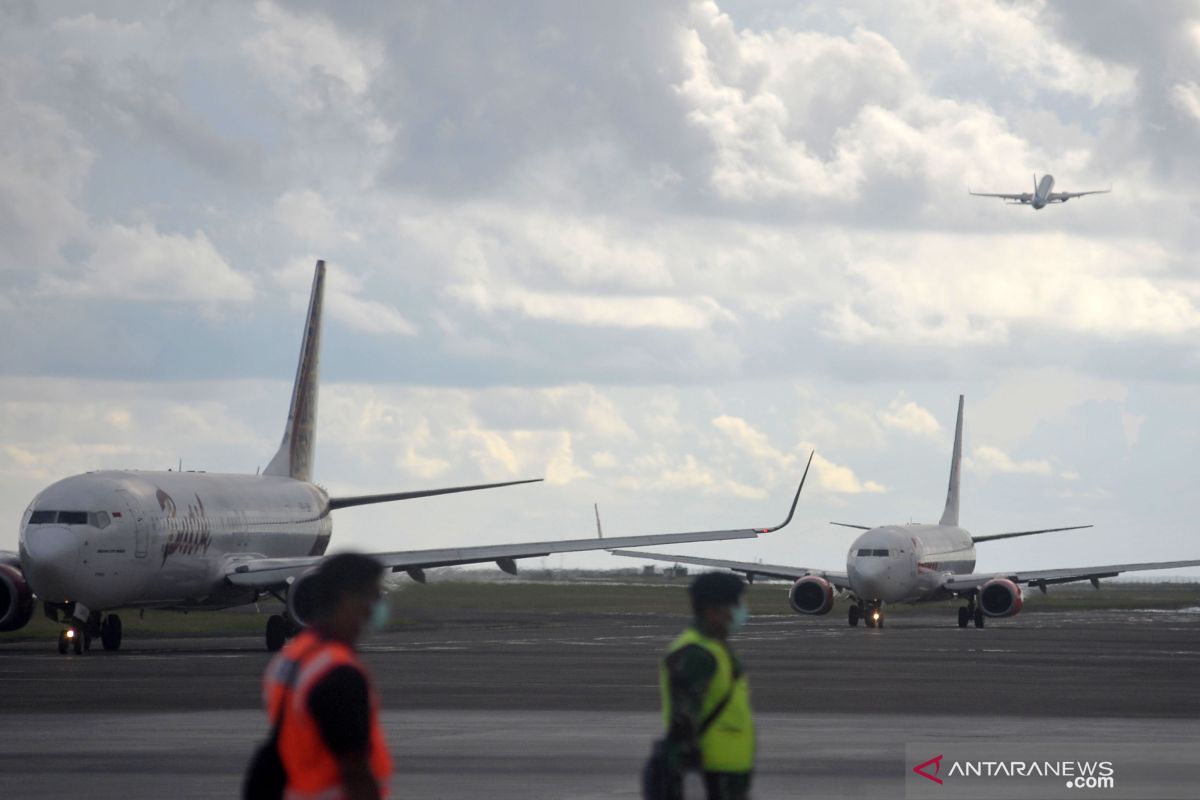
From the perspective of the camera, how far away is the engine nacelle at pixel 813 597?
191 ft

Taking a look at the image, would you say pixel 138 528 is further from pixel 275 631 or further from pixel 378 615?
pixel 378 615

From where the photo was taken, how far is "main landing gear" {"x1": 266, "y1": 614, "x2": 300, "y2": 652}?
116 feet

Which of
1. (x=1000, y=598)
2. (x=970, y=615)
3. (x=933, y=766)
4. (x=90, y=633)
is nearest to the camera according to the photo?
(x=933, y=766)

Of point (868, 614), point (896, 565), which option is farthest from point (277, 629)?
point (896, 565)

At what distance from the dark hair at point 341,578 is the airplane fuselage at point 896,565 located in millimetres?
49410

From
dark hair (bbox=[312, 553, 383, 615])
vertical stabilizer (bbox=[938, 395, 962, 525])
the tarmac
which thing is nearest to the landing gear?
the tarmac

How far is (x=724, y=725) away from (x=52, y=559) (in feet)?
88.5

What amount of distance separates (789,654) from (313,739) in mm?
28322

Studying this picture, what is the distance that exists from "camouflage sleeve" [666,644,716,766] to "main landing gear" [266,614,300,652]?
2831 cm

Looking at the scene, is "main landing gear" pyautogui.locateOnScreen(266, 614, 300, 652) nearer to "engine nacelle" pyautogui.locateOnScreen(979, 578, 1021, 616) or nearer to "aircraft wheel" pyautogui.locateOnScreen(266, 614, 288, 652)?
"aircraft wheel" pyautogui.locateOnScreen(266, 614, 288, 652)

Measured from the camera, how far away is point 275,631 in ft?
116

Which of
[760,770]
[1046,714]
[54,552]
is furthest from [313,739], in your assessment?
[54,552]

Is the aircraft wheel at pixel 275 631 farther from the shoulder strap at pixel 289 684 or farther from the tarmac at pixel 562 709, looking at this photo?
the shoulder strap at pixel 289 684

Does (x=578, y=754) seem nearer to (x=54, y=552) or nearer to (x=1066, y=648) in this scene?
(x=54, y=552)
